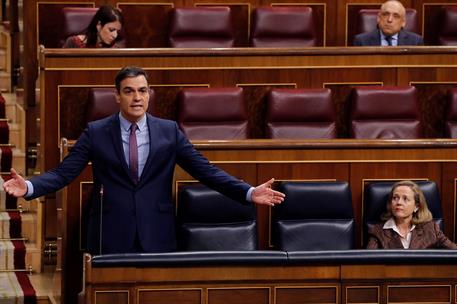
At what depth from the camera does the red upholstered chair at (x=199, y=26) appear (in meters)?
3.11

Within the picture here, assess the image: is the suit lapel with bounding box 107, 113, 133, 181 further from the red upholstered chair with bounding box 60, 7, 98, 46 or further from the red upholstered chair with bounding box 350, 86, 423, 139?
the red upholstered chair with bounding box 60, 7, 98, 46

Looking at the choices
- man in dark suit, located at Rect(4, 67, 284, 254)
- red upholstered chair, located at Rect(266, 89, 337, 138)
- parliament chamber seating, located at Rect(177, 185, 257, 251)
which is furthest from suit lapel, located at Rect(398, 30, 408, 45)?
man in dark suit, located at Rect(4, 67, 284, 254)

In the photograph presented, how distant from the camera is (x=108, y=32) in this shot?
2756 mm

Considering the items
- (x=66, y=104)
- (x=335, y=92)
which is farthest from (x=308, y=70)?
(x=66, y=104)

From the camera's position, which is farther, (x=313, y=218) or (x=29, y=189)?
(x=313, y=218)

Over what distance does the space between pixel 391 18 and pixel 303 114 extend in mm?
473

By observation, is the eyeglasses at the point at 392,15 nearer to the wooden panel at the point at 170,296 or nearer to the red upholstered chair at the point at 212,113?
the red upholstered chair at the point at 212,113

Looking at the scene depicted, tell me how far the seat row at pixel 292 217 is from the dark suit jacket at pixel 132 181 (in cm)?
16

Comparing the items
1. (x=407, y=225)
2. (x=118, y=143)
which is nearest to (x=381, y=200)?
(x=407, y=225)

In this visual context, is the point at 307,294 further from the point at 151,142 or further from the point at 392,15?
the point at 392,15

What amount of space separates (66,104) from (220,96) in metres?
0.33

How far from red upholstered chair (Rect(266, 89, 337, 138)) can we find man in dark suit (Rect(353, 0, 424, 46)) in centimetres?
42

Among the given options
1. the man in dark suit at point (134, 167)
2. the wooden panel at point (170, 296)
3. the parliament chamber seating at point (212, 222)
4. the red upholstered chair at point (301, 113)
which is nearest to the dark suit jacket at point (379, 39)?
the red upholstered chair at point (301, 113)

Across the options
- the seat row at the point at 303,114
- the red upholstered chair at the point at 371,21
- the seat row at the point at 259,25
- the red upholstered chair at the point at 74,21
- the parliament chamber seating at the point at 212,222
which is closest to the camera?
the parliament chamber seating at the point at 212,222
